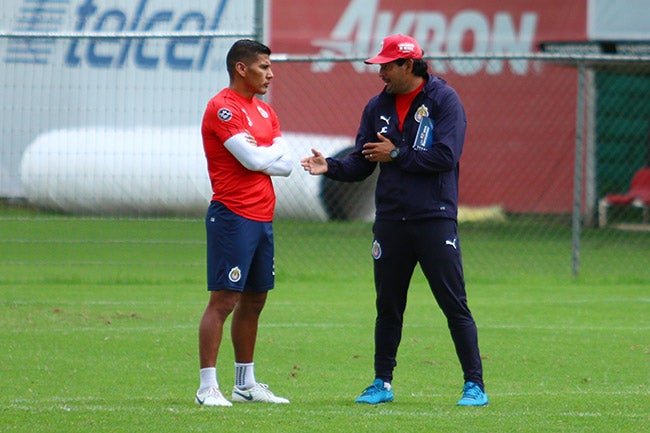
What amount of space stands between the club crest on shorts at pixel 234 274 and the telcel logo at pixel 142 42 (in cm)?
1359

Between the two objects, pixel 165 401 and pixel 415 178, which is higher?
pixel 415 178

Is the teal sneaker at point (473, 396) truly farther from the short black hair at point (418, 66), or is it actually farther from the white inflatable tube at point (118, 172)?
the white inflatable tube at point (118, 172)

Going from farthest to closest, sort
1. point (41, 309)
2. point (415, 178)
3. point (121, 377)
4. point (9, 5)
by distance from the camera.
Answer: point (9, 5) → point (41, 309) → point (121, 377) → point (415, 178)

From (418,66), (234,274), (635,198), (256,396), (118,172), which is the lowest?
Result: (256,396)

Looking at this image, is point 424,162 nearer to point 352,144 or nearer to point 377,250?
point 377,250

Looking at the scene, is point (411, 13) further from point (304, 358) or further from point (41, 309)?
point (304, 358)

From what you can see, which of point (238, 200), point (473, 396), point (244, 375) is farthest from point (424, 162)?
point (244, 375)

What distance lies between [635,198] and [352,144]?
4.63 metres

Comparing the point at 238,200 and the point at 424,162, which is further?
the point at 238,200

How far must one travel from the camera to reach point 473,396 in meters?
6.75

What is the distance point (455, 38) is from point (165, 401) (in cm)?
1786

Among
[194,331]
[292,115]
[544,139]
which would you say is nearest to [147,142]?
[194,331]

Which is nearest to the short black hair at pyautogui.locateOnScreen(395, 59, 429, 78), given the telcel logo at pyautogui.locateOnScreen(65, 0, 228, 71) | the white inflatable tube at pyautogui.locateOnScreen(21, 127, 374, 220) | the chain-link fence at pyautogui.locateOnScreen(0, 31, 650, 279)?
the chain-link fence at pyautogui.locateOnScreen(0, 31, 650, 279)

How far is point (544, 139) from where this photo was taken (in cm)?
2311
